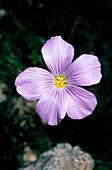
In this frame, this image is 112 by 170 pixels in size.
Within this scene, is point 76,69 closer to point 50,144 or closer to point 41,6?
point 50,144

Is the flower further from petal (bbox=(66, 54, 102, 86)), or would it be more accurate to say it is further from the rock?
the rock

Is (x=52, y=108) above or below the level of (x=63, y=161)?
above

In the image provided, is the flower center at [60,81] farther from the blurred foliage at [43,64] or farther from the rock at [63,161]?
the rock at [63,161]

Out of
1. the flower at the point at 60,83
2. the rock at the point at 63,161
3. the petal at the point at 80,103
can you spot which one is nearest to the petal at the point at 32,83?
the flower at the point at 60,83

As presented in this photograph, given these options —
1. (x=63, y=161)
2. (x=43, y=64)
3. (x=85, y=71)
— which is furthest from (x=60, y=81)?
(x=43, y=64)

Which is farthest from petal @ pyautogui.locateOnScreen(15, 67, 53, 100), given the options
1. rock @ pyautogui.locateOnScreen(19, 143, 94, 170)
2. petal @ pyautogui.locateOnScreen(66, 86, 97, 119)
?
rock @ pyautogui.locateOnScreen(19, 143, 94, 170)

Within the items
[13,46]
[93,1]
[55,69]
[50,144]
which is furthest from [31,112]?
[93,1]

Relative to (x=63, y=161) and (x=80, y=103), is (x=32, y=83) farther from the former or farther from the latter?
(x=63, y=161)
